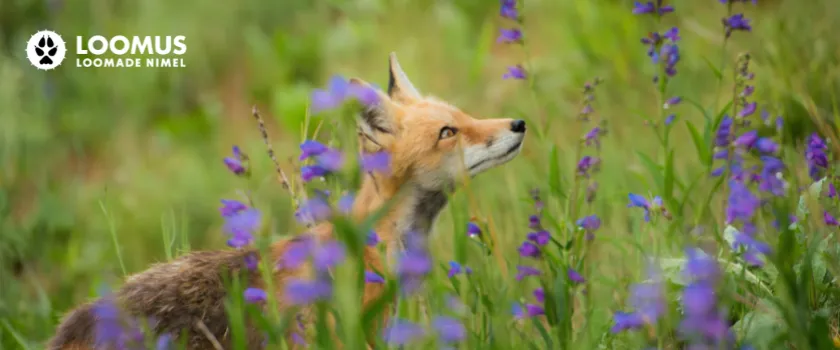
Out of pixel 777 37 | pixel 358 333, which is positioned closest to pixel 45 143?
pixel 777 37

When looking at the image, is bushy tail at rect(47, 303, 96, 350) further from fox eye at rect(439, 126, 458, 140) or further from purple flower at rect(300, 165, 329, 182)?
fox eye at rect(439, 126, 458, 140)

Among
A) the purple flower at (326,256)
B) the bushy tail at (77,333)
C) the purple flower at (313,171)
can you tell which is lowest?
the bushy tail at (77,333)

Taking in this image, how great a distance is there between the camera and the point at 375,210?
3.33 m

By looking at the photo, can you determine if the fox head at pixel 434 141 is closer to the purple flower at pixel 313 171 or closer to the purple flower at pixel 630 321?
the purple flower at pixel 313 171

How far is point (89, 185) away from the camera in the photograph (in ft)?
23.6

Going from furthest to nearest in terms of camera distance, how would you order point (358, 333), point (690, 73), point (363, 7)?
point (363, 7)
point (690, 73)
point (358, 333)

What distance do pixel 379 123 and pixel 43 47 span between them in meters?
4.18

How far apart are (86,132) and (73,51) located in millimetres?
1228

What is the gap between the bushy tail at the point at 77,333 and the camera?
3.08 m

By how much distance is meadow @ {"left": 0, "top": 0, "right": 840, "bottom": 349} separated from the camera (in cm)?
236

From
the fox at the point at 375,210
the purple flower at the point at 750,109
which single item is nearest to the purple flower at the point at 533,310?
the fox at the point at 375,210

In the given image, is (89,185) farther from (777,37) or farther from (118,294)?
(777,37)

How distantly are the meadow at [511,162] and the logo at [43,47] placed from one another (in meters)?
0.24

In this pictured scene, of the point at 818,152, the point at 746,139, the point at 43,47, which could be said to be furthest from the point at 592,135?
the point at 43,47
